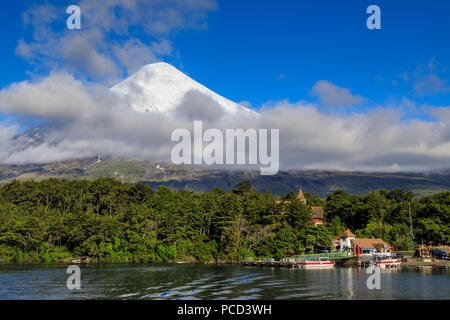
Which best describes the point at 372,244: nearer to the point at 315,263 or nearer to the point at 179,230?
the point at 315,263

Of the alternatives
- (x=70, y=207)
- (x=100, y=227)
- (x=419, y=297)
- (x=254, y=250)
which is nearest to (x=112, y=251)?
(x=100, y=227)

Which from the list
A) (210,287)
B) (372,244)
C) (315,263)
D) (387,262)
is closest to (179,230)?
(315,263)

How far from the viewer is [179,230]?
69.8 meters

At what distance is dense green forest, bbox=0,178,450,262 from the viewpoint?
66.4m

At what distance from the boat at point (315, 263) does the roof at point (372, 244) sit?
36.9ft

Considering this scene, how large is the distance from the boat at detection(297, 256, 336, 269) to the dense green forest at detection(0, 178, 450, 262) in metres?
6.00

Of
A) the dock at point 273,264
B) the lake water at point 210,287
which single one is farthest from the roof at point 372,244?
the lake water at point 210,287

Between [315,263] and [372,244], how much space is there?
714 inches

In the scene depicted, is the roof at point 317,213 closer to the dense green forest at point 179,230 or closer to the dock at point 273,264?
the dense green forest at point 179,230

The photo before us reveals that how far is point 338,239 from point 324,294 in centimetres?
4511
